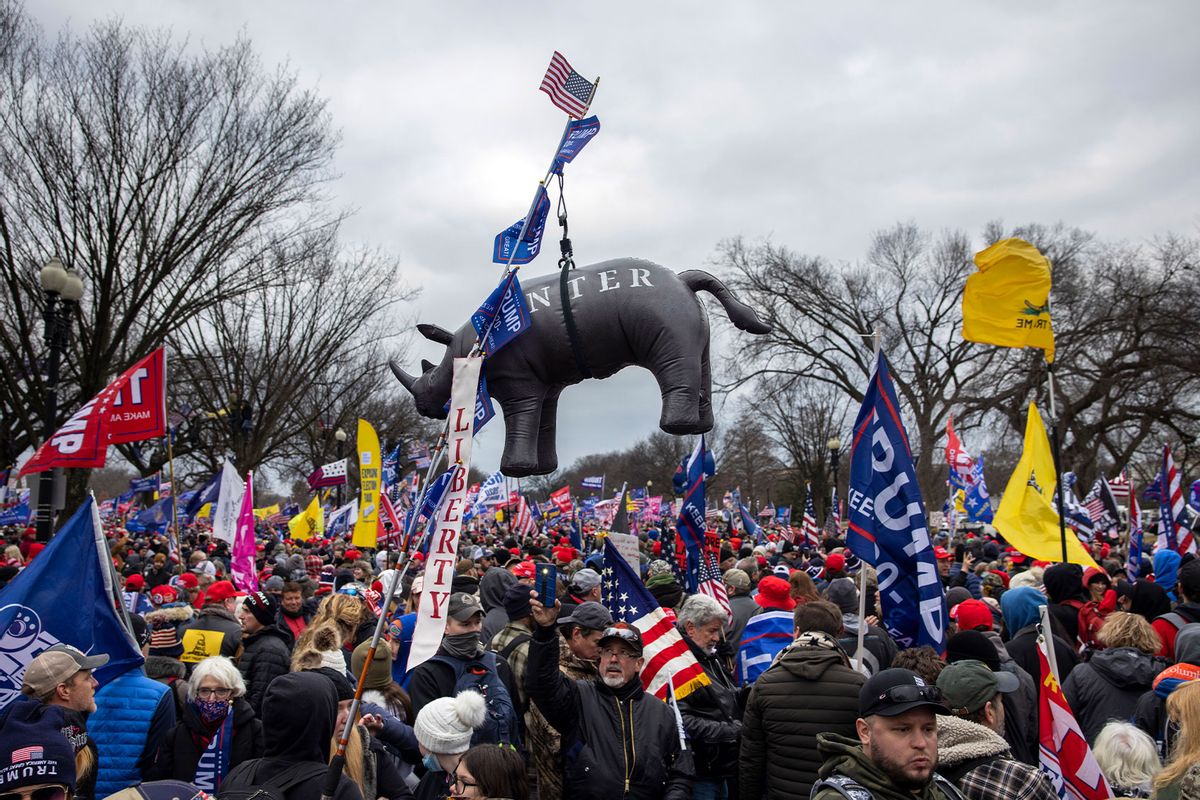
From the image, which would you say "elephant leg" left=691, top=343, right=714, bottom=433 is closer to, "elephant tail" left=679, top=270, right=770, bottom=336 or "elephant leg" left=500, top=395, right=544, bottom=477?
"elephant tail" left=679, top=270, right=770, bottom=336

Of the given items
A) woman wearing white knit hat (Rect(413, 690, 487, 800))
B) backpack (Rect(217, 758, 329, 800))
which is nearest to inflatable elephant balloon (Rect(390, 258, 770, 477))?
woman wearing white knit hat (Rect(413, 690, 487, 800))

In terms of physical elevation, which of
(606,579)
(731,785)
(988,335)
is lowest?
(731,785)

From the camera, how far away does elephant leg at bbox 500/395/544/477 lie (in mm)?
5895

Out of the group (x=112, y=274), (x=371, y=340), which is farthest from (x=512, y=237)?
(x=371, y=340)

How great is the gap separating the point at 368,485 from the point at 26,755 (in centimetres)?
1129

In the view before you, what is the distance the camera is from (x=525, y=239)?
198 inches

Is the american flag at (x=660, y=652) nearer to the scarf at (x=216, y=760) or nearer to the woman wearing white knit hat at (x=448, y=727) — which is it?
the woman wearing white knit hat at (x=448, y=727)

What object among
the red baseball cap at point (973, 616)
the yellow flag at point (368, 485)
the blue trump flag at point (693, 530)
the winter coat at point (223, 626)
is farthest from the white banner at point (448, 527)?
the yellow flag at point (368, 485)

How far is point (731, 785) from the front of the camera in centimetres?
463

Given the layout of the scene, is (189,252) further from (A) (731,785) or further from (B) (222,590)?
(A) (731,785)

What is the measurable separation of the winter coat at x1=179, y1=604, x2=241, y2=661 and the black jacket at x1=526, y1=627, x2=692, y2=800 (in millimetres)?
2797

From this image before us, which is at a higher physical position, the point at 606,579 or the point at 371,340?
the point at 371,340

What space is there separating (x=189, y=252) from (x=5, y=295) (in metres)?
3.90

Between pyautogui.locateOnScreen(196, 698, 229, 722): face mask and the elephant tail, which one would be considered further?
the elephant tail
